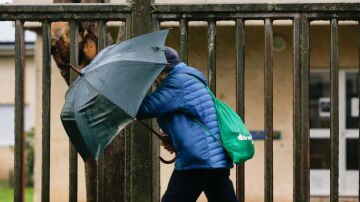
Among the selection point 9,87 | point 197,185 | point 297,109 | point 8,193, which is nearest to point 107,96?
point 197,185

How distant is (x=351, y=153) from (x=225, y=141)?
10.2 m

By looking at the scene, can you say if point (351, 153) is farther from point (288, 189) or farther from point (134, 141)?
point (134, 141)

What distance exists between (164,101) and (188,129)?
23 centimetres

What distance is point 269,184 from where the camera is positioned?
5469 millimetres

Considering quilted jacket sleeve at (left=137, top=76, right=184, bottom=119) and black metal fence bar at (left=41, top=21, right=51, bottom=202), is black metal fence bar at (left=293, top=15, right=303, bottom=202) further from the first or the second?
black metal fence bar at (left=41, top=21, right=51, bottom=202)

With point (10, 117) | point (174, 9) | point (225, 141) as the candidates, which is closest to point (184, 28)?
point (174, 9)

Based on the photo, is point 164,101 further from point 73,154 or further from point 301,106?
point 301,106

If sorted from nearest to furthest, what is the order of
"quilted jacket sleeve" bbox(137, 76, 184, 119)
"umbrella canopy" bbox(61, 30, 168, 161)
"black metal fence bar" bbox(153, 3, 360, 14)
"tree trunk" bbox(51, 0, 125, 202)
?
"umbrella canopy" bbox(61, 30, 168, 161) → "quilted jacket sleeve" bbox(137, 76, 184, 119) → "black metal fence bar" bbox(153, 3, 360, 14) → "tree trunk" bbox(51, 0, 125, 202)

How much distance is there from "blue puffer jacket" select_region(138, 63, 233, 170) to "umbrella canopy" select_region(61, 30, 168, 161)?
0.13 meters

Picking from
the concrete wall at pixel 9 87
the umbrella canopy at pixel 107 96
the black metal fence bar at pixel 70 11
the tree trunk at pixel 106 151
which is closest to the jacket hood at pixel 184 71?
the umbrella canopy at pixel 107 96

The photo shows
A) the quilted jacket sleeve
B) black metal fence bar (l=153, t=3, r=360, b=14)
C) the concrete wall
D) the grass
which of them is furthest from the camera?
the concrete wall

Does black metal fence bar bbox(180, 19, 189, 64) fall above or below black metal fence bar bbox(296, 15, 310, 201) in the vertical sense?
above

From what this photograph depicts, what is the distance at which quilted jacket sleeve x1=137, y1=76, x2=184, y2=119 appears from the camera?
4.84 m

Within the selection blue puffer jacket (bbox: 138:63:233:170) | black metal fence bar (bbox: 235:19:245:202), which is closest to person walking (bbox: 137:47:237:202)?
blue puffer jacket (bbox: 138:63:233:170)
